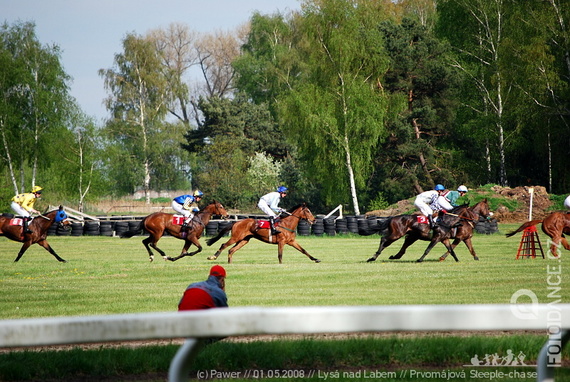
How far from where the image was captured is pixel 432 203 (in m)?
22.0

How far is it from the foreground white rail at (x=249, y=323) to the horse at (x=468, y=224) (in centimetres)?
1846

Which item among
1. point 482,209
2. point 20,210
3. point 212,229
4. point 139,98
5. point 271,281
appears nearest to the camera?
point 271,281

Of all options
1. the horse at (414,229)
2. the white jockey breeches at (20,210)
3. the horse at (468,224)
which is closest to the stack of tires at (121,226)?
the white jockey breeches at (20,210)

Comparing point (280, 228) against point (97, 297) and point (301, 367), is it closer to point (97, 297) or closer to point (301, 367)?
point (97, 297)

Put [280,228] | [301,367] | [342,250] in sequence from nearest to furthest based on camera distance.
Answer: [301,367]
[280,228]
[342,250]

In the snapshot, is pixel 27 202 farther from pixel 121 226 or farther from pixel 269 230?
pixel 121 226

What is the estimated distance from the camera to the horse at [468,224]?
2140cm

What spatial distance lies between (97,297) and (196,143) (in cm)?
6258

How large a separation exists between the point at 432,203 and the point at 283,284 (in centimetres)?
794

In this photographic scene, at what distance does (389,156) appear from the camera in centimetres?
5403

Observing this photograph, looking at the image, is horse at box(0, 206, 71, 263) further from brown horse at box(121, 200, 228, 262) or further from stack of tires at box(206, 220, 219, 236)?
stack of tires at box(206, 220, 219, 236)

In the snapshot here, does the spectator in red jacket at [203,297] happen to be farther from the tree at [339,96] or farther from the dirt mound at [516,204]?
the tree at [339,96]

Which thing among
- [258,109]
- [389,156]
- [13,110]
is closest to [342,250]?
[389,156]

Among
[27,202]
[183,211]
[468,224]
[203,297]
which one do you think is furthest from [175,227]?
[203,297]
